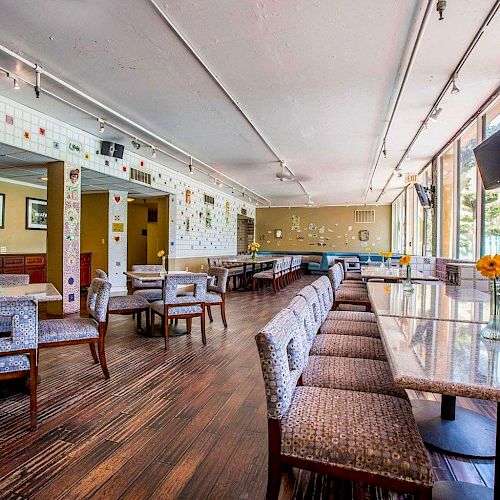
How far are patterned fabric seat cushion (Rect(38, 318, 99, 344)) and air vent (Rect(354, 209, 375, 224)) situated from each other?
13.5m

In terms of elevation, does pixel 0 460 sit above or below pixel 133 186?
below

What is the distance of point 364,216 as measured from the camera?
14945 millimetres

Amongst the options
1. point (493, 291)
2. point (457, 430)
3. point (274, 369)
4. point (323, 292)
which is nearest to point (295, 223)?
point (323, 292)

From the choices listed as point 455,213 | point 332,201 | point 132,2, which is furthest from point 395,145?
point 332,201

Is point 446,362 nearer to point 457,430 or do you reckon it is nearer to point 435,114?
point 457,430

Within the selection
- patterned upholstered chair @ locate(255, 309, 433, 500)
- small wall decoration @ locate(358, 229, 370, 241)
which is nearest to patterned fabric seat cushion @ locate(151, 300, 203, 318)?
patterned upholstered chair @ locate(255, 309, 433, 500)

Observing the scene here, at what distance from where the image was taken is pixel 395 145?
6.44m

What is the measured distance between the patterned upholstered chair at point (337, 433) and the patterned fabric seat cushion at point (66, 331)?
2008 mm

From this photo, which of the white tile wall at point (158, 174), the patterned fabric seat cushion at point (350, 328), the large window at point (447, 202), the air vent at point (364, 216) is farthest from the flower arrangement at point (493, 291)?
the air vent at point (364, 216)

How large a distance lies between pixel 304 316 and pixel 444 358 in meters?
0.79

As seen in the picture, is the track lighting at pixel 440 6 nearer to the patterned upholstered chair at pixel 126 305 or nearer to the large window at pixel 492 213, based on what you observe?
the large window at pixel 492 213

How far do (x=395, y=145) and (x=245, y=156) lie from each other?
9.64ft

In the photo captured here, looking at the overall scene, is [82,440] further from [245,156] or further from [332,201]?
[332,201]

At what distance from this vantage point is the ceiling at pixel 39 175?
5168 mm
